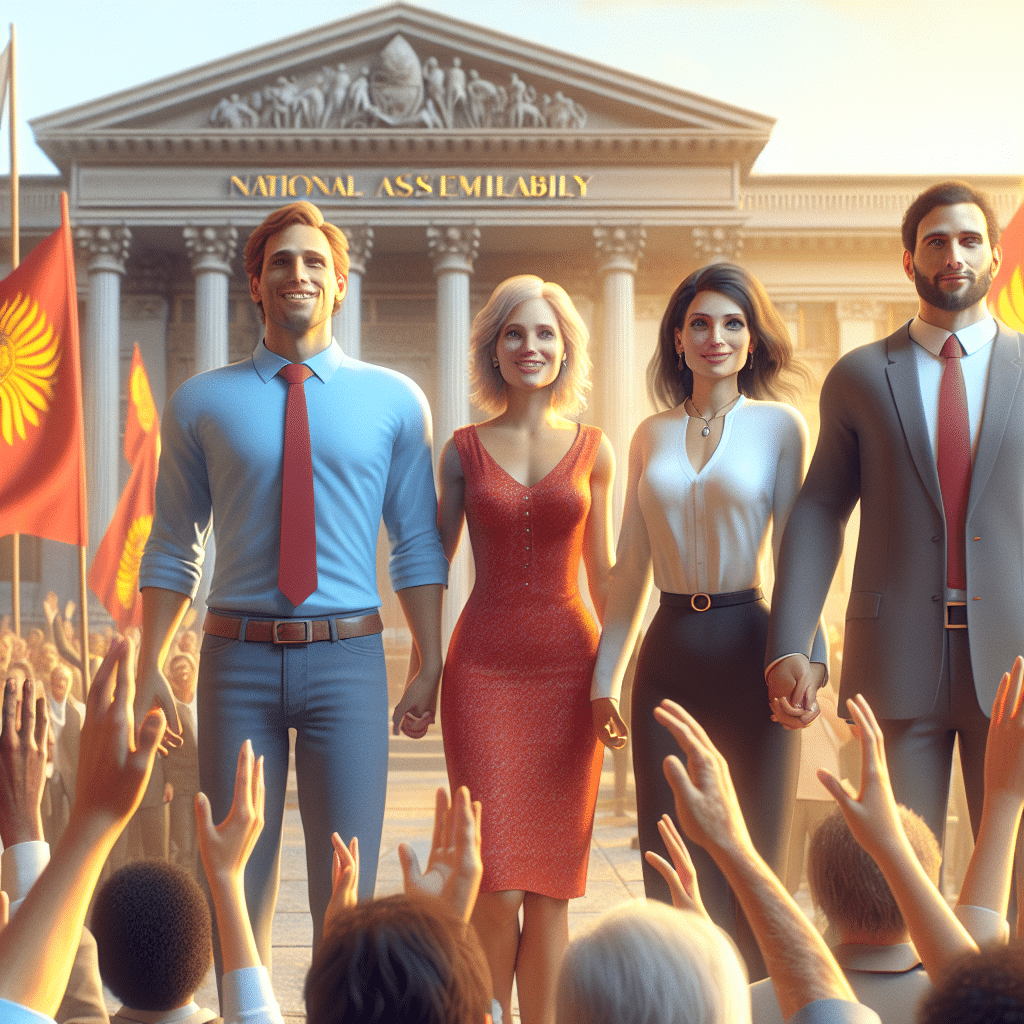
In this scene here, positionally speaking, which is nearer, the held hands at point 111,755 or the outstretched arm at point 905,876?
the held hands at point 111,755

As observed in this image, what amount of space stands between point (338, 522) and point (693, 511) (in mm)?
941

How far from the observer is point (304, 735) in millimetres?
2842

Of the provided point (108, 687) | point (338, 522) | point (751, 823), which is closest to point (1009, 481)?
point (751, 823)

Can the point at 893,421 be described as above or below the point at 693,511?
above

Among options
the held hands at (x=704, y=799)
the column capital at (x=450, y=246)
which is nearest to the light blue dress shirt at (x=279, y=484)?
the held hands at (x=704, y=799)

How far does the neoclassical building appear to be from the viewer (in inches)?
798

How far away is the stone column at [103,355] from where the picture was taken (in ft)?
62.8

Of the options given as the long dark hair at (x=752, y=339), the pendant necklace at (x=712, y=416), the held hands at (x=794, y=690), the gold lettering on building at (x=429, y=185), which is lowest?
the held hands at (x=794, y=690)

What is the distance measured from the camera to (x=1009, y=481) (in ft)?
9.11

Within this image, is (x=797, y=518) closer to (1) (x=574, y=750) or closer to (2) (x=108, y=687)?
(1) (x=574, y=750)

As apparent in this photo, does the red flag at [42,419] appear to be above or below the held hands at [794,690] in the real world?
above

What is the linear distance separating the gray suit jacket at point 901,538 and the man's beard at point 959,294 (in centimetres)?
12

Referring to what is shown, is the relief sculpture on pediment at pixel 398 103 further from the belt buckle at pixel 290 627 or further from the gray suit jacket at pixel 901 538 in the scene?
the belt buckle at pixel 290 627

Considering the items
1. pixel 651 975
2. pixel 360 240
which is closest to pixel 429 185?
pixel 360 240
